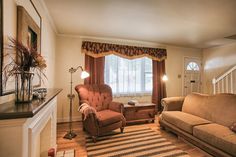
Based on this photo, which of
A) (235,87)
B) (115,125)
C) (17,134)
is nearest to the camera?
(17,134)

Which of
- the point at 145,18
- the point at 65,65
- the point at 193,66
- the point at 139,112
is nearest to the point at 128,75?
the point at 139,112

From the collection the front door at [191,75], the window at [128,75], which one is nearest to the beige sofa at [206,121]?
the window at [128,75]

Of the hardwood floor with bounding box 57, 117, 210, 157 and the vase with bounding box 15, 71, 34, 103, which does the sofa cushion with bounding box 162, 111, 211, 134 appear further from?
the vase with bounding box 15, 71, 34, 103

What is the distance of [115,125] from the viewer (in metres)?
2.99

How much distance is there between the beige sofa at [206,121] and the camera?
6.77 feet

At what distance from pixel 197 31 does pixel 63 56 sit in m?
3.48

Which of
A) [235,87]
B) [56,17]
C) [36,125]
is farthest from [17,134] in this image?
[235,87]

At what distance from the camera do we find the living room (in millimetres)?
1254

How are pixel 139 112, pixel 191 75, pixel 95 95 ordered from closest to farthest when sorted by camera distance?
pixel 95 95 → pixel 139 112 → pixel 191 75

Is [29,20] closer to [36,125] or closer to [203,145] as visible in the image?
[36,125]

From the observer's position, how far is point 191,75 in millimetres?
5402

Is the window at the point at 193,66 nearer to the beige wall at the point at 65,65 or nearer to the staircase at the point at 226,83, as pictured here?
the staircase at the point at 226,83

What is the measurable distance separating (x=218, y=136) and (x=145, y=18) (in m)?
2.29

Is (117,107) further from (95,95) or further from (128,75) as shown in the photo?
(128,75)
